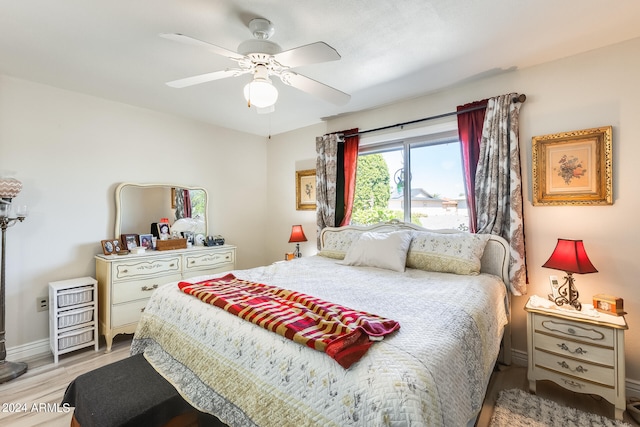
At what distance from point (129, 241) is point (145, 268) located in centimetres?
41

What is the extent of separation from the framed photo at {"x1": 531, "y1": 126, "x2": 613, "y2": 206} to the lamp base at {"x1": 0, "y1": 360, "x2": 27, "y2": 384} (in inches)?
176

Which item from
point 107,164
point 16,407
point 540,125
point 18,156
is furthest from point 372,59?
point 16,407

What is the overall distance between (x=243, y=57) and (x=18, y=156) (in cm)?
246

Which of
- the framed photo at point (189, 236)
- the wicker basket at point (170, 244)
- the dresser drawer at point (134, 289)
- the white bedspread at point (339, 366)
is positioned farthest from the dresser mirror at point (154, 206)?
the white bedspread at point (339, 366)

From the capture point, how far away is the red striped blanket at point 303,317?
1.12m

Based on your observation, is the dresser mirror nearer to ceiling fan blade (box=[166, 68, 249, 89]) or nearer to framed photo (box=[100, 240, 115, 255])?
framed photo (box=[100, 240, 115, 255])

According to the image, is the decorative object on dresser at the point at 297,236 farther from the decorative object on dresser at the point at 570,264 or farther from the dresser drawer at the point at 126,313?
the decorative object on dresser at the point at 570,264

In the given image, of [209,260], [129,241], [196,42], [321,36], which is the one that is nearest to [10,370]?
[129,241]

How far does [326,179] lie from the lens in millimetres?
3770

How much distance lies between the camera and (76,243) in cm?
292

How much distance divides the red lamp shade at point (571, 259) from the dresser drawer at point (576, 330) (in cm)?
36

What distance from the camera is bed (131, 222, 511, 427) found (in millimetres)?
968

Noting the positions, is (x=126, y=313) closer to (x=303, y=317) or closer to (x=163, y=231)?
(x=163, y=231)

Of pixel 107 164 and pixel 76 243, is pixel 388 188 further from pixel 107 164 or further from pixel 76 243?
pixel 76 243
